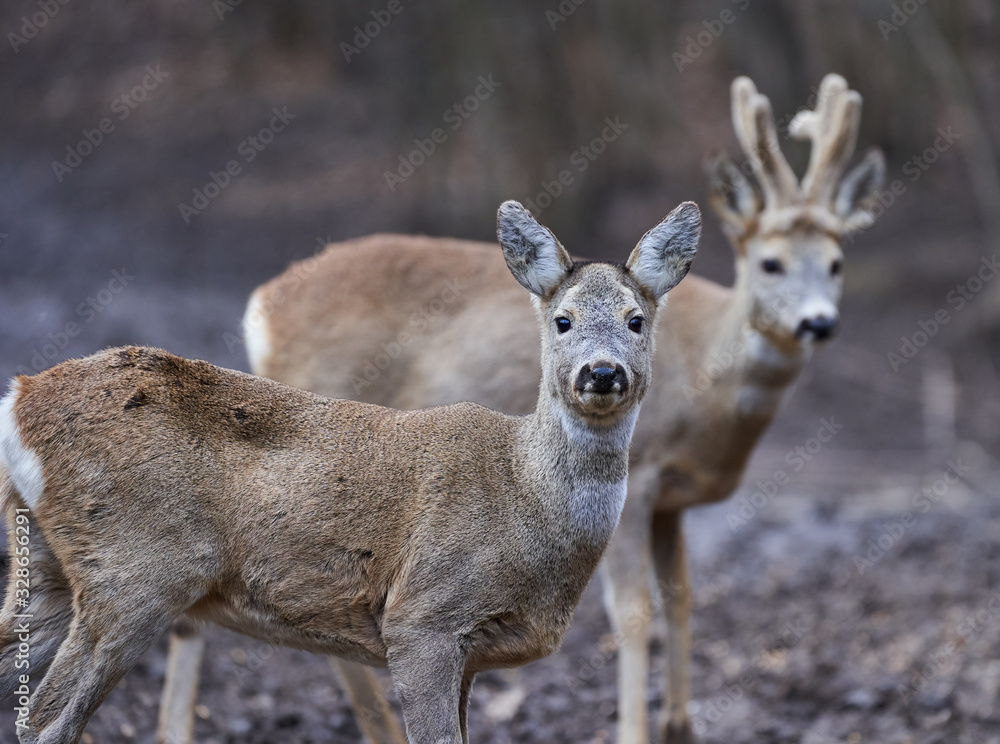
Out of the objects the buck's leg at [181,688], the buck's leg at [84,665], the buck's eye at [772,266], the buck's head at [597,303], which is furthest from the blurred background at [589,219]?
the buck's head at [597,303]

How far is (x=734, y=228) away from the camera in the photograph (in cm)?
790

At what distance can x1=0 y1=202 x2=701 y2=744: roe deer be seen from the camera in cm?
431

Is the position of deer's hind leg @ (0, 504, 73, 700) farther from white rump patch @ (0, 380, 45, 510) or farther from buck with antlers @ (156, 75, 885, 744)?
buck with antlers @ (156, 75, 885, 744)

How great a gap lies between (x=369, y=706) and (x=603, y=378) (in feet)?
10.2

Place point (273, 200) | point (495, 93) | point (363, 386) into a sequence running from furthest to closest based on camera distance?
point (273, 200) < point (495, 93) < point (363, 386)

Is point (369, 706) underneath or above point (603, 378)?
underneath

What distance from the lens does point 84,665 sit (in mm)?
4242

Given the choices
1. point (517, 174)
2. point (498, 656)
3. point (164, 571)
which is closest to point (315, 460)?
point (164, 571)

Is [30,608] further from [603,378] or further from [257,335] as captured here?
[257,335]

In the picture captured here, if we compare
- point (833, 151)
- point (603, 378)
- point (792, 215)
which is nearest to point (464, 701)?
point (603, 378)

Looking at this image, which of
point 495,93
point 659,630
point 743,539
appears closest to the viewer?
point 659,630

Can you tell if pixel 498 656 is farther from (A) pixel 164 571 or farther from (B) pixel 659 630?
(B) pixel 659 630

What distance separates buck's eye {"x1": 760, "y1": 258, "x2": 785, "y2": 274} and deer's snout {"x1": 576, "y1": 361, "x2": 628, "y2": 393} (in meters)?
3.32

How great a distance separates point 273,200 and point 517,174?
3.91 meters
